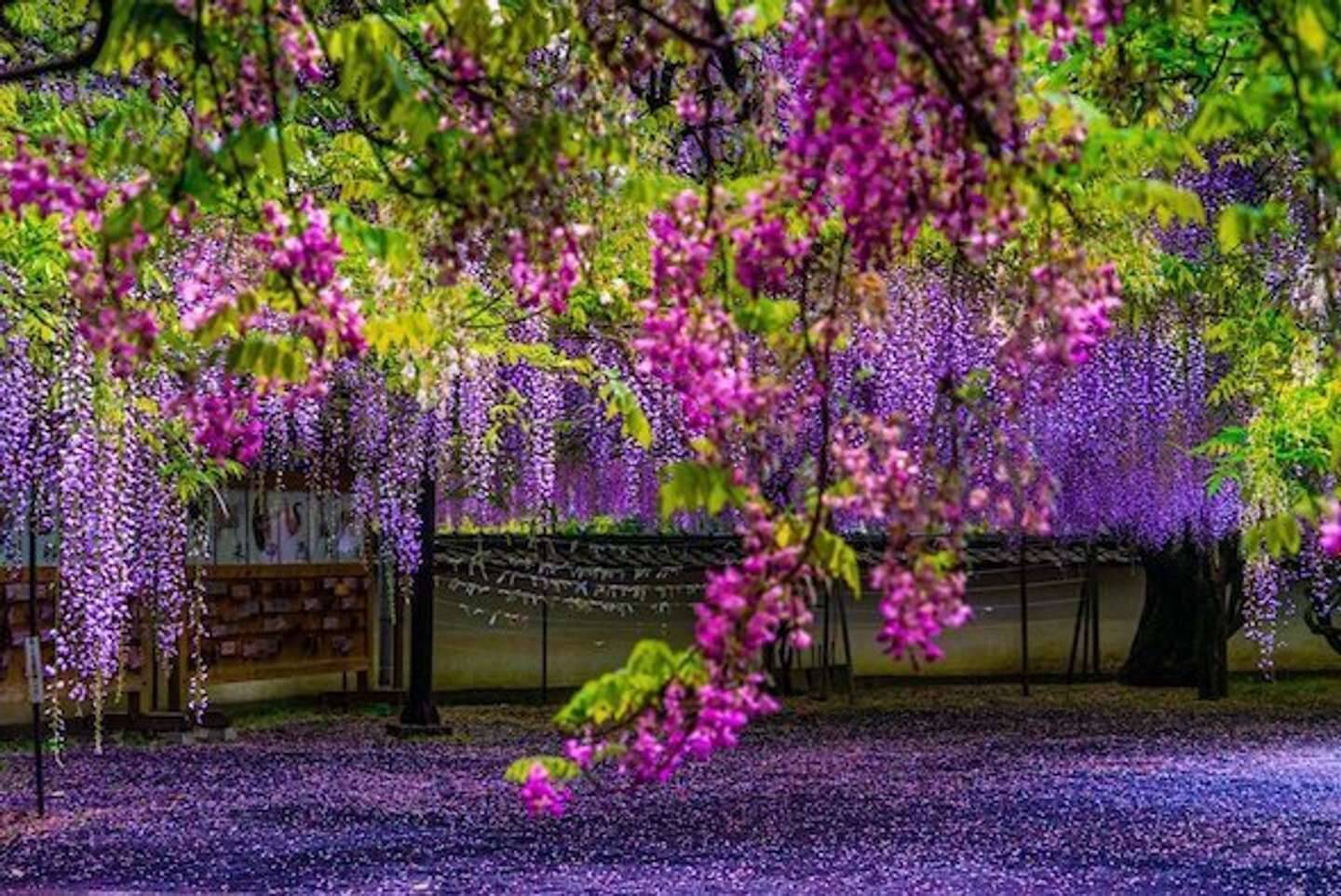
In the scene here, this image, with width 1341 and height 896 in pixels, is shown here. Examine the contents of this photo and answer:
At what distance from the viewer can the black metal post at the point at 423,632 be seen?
13773mm

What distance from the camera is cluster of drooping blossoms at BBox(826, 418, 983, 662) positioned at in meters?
2.17

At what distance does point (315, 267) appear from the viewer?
8.13ft

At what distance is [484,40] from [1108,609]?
55.5 ft

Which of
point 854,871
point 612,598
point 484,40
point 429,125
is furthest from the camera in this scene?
point 612,598

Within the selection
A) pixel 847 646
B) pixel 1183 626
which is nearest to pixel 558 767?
pixel 847 646

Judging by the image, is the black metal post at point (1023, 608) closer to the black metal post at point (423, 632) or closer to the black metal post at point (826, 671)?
the black metal post at point (826, 671)

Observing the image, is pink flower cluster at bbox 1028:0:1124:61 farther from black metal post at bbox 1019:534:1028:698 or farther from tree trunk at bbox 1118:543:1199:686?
tree trunk at bbox 1118:543:1199:686

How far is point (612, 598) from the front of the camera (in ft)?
56.6

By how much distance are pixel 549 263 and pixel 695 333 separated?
17.0 inches

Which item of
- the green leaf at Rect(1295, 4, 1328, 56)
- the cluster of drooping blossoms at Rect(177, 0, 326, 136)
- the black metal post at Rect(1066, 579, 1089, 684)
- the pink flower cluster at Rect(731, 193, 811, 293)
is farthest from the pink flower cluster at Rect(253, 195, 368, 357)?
the black metal post at Rect(1066, 579, 1089, 684)

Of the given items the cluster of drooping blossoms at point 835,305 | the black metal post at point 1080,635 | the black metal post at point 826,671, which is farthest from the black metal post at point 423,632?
the cluster of drooping blossoms at point 835,305

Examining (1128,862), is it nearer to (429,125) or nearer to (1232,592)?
(429,125)

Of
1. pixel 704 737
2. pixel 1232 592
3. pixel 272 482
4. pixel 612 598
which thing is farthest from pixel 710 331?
pixel 1232 592

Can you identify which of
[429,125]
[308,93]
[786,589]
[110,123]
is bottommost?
[786,589]
